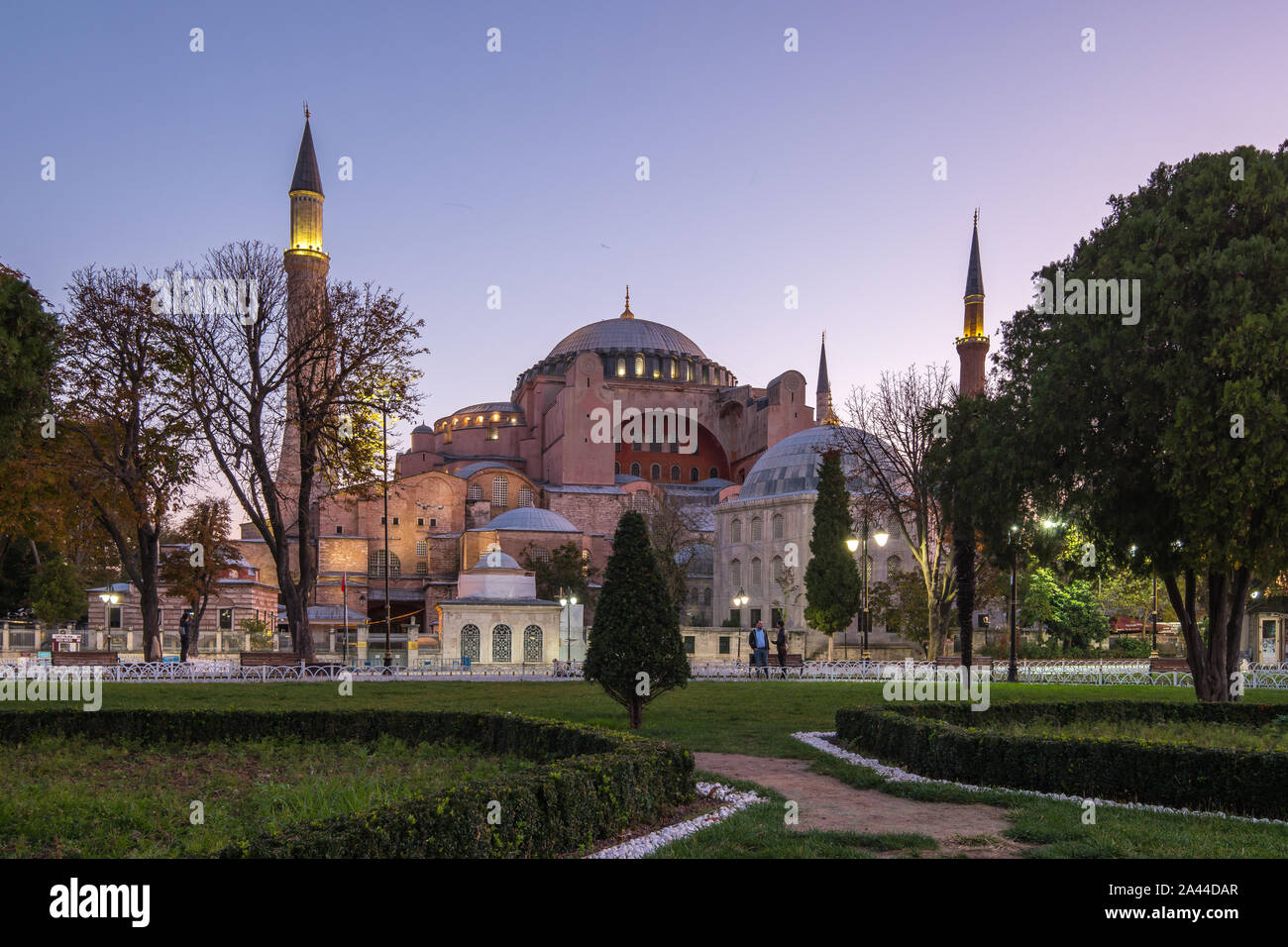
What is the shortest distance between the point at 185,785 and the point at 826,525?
89.4ft

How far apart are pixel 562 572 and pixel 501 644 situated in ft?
58.5

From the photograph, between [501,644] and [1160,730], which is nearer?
[1160,730]

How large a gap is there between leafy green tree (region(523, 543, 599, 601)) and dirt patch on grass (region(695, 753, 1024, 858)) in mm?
36043

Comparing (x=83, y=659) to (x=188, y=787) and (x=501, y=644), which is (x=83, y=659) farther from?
(x=188, y=787)

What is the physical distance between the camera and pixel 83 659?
2323cm

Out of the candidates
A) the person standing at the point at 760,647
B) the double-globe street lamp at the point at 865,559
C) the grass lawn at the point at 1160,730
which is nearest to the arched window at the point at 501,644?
the person standing at the point at 760,647

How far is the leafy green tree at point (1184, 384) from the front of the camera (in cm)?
1209

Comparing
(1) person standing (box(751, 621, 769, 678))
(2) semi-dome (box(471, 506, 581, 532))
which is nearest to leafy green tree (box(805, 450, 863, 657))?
(1) person standing (box(751, 621, 769, 678))

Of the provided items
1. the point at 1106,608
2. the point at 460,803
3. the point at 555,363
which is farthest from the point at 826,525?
the point at 555,363

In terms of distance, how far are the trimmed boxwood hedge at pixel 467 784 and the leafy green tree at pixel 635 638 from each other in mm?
2017

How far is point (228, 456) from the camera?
23047 mm

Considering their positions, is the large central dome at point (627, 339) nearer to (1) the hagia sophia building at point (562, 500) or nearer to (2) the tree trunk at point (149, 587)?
(1) the hagia sophia building at point (562, 500)

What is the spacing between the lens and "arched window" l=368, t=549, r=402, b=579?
52.9 meters

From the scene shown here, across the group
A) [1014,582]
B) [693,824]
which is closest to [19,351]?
[693,824]
